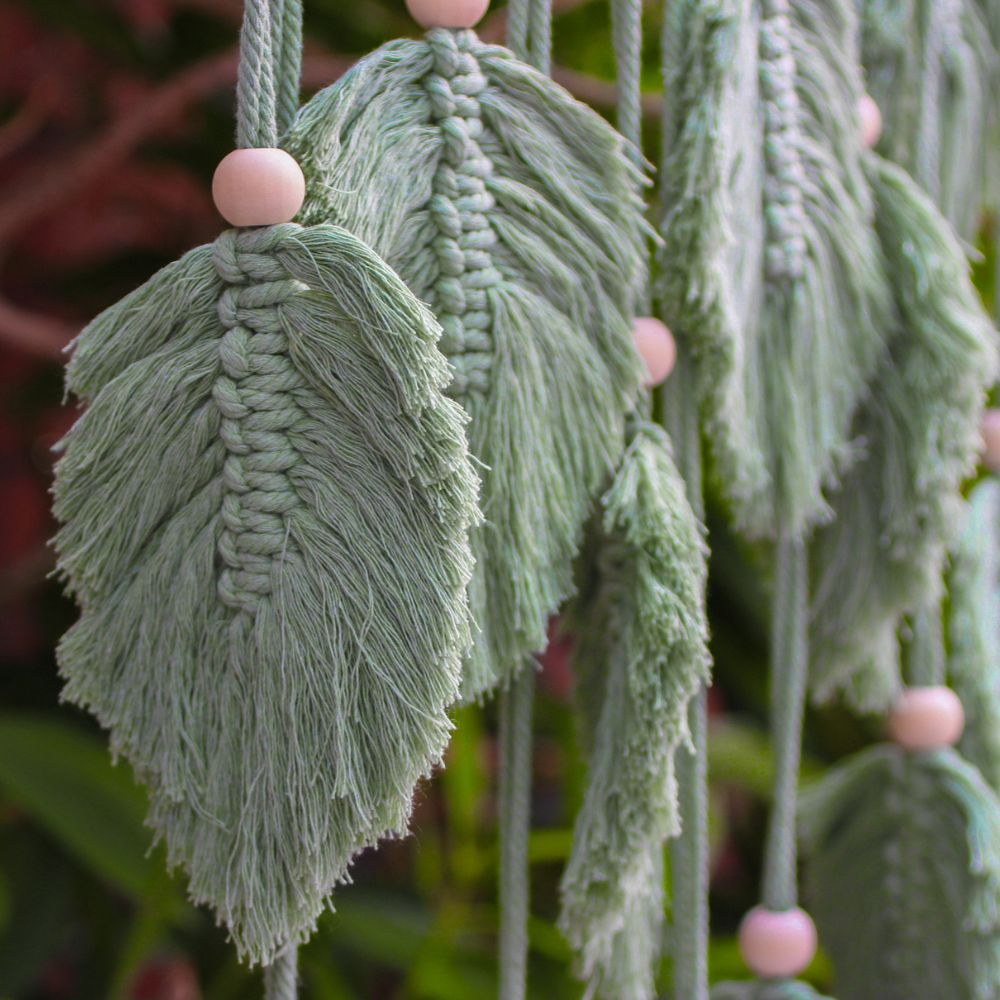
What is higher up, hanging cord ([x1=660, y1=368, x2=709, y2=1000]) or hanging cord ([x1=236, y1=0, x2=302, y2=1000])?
hanging cord ([x1=236, y1=0, x2=302, y2=1000])

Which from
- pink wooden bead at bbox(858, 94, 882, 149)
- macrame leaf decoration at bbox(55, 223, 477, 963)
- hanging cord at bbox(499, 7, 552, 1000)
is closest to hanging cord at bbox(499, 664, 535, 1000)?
hanging cord at bbox(499, 7, 552, 1000)

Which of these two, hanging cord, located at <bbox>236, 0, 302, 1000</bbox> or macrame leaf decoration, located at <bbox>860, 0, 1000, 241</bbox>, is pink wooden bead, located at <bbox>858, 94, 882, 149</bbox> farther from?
hanging cord, located at <bbox>236, 0, 302, 1000</bbox>

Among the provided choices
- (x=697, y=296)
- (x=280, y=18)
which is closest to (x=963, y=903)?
(x=697, y=296)

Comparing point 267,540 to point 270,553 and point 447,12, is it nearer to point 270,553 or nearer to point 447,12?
point 270,553

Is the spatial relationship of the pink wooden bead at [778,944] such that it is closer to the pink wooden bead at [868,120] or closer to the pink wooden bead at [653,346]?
the pink wooden bead at [653,346]

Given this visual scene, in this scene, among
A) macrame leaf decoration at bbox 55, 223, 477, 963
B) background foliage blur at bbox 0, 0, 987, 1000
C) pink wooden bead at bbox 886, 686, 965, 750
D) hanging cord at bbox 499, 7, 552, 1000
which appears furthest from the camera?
background foliage blur at bbox 0, 0, 987, 1000
